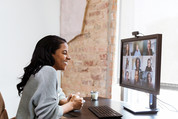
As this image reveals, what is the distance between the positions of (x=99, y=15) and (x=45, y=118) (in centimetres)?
157

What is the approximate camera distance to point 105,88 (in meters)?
2.34

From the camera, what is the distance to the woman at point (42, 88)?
116cm

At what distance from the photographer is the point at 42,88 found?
1152mm

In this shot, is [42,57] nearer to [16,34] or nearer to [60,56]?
[60,56]

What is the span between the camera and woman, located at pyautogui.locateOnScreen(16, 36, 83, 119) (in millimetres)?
1156

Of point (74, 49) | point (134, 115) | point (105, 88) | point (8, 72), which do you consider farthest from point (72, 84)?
point (134, 115)

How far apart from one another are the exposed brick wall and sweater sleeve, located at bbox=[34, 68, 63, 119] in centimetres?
116

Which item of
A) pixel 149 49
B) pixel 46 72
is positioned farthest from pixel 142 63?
pixel 46 72

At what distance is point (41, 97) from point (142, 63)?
2.44 feet

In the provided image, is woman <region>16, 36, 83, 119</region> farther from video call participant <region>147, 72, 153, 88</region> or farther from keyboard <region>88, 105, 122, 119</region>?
video call participant <region>147, 72, 153, 88</region>

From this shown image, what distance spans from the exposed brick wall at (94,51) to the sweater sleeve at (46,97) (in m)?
1.16

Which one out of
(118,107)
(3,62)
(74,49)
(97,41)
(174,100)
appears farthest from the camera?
(74,49)

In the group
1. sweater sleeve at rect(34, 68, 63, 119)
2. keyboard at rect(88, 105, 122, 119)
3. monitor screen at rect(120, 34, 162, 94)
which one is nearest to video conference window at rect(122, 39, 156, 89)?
monitor screen at rect(120, 34, 162, 94)

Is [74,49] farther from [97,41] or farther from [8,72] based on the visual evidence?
[8,72]
